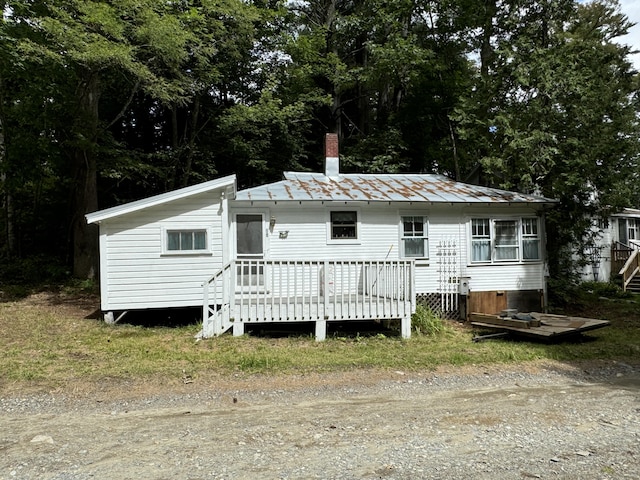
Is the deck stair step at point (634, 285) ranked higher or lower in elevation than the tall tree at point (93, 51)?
lower

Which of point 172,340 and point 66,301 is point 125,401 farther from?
point 66,301

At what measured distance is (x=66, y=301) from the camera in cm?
1291

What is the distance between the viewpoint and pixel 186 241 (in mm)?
10234

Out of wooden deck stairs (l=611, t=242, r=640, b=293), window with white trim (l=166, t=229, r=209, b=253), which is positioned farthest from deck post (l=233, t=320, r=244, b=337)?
wooden deck stairs (l=611, t=242, r=640, b=293)

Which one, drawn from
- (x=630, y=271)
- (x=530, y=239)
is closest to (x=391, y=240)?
(x=530, y=239)

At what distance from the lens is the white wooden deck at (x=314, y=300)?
27.7 ft

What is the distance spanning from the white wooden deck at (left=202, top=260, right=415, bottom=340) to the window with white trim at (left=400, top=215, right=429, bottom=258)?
307 centimetres

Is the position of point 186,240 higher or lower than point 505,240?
higher

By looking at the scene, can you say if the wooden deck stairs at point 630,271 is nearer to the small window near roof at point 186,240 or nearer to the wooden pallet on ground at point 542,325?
the wooden pallet on ground at point 542,325

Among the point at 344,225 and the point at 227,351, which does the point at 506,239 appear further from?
the point at 227,351

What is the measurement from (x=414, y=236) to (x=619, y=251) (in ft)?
46.8

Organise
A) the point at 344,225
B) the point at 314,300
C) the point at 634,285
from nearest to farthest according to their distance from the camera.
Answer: the point at 314,300
the point at 344,225
the point at 634,285

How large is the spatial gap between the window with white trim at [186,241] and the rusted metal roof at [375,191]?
1453 millimetres

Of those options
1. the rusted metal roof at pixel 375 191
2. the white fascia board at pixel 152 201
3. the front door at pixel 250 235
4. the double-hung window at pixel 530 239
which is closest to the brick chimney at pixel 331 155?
the rusted metal roof at pixel 375 191
